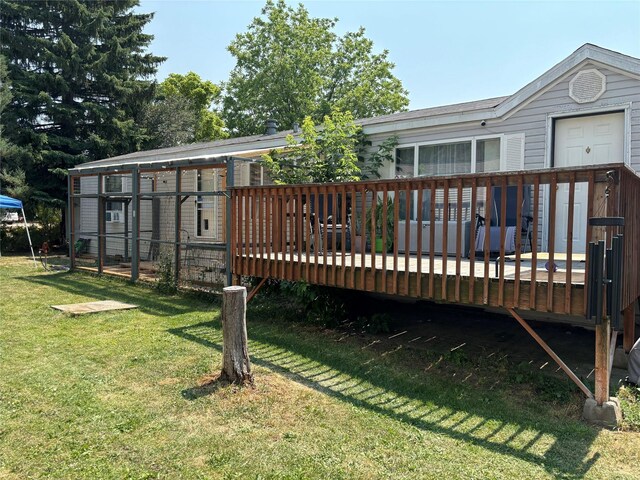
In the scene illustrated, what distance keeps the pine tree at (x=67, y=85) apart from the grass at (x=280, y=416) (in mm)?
14421

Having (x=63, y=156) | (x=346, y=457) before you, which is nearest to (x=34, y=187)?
(x=63, y=156)

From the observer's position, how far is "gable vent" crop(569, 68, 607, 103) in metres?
6.45

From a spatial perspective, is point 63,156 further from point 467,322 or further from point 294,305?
point 467,322

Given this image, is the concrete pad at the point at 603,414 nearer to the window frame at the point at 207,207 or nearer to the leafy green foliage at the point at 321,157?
the leafy green foliage at the point at 321,157

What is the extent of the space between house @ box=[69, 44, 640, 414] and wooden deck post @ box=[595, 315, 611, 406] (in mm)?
13

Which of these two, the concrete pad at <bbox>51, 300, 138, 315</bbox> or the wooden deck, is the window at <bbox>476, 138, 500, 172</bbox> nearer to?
the wooden deck

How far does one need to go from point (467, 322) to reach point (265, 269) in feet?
9.17

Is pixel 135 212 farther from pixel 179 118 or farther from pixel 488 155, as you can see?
pixel 179 118

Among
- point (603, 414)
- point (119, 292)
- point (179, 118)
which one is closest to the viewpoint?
point (603, 414)

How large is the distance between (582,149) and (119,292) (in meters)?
7.64

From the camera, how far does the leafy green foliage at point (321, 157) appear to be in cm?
810

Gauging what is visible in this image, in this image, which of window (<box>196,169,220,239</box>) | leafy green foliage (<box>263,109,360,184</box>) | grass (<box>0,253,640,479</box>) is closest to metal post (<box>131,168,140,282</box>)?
window (<box>196,169,220,239</box>)

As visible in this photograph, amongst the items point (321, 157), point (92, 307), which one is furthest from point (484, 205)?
point (92, 307)

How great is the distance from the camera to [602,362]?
3.36m
